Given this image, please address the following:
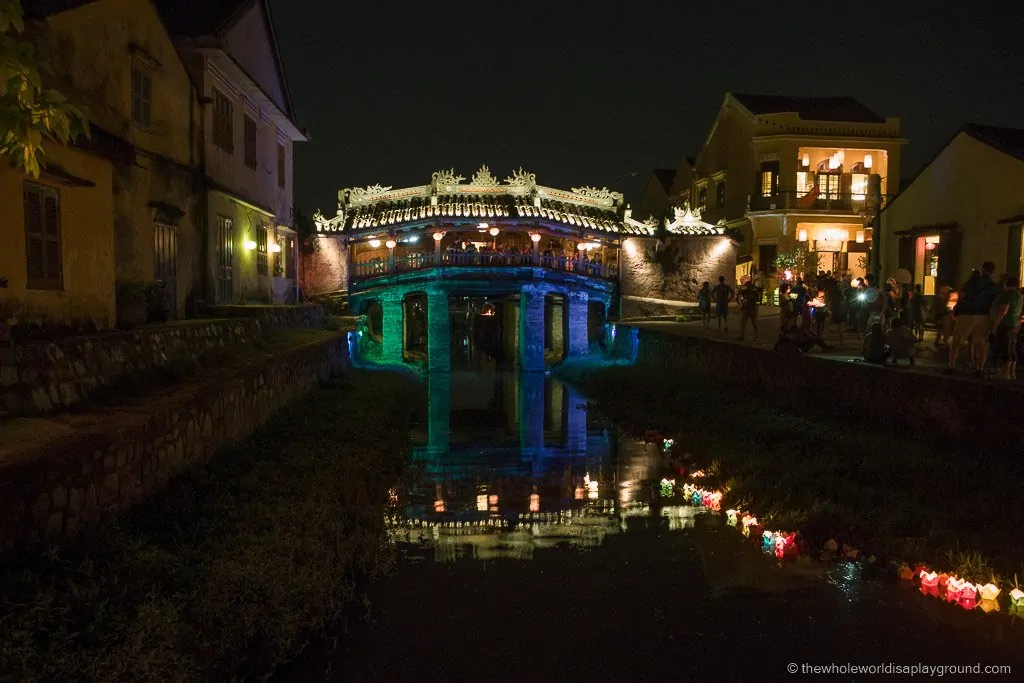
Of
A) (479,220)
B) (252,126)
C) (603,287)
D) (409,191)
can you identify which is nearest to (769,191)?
(603,287)

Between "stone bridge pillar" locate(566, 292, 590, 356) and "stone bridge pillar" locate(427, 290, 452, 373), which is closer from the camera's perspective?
"stone bridge pillar" locate(427, 290, 452, 373)

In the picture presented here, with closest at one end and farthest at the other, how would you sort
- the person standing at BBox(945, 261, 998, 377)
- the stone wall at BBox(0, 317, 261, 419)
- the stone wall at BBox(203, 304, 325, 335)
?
the stone wall at BBox(0, 317, 261, 419) < the person standing at BBox(945, 261, 998, 377) < the stone wall at BBox(203, 304, 325, 335)

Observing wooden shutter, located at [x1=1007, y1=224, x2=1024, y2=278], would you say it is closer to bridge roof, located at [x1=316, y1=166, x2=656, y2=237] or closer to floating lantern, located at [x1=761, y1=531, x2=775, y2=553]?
floating lantern, located at [x1=761, y1=531, x2=775, y2=553]

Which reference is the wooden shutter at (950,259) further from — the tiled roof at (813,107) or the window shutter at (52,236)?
the window shutter at (52,236)

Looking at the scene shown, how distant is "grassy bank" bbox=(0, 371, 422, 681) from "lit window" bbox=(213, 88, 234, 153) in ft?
33.7

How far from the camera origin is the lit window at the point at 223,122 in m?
18.2

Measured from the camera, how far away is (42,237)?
9359mm

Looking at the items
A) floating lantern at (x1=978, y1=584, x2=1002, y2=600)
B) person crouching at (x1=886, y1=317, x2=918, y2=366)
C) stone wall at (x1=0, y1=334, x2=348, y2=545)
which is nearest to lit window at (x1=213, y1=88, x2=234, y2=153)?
stone wall at (x1=0, y1=334, x2=348, y2=545)

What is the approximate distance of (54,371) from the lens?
7.53m

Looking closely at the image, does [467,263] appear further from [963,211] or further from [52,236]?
[52,236]

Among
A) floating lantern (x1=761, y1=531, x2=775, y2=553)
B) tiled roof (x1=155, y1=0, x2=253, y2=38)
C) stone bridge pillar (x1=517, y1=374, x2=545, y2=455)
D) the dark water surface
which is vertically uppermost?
tiled roof (x1=155, y1=0, x2=253, y2=38)

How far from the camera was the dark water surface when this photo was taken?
20.4 feet

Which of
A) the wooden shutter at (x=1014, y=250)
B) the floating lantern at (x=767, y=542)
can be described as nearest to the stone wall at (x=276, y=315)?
the floating lantern at (x=767, y=542)

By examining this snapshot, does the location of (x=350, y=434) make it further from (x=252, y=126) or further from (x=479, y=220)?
(x=479, y=220)
